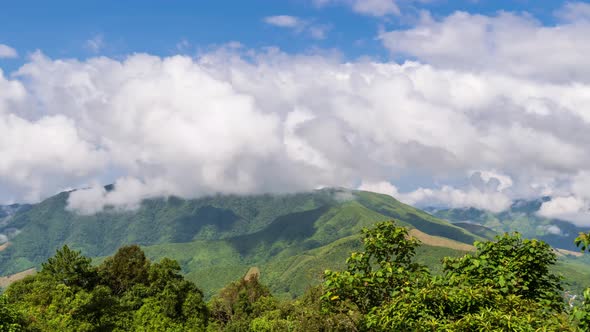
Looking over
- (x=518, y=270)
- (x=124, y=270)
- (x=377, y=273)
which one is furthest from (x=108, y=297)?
A: (x=518, y=270)

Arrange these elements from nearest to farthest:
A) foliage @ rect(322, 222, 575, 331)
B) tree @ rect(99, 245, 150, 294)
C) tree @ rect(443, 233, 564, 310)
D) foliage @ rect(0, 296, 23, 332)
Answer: foliage @ rect(322, 222, 575, 331), tree @ rect(443, 233, 564, 310), foliage @ rect(0, 296, 23, 332), tree @ rect(99, 245, 150, 294)

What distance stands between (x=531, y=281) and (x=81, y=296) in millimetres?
53983

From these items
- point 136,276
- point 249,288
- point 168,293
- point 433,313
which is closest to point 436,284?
point 433,313

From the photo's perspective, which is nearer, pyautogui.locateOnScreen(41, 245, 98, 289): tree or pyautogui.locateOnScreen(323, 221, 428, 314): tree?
pyautogui.locateOnScreen(323, 221, 428, 314): tree

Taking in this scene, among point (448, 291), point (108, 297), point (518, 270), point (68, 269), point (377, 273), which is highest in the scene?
point (518, 270)

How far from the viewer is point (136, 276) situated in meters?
86.2

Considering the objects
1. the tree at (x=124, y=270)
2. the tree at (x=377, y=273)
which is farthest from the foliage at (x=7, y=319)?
the tree at (x=124, y=270)

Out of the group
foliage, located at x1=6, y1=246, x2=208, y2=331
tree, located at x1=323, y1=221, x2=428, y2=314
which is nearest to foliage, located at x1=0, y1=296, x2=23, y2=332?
foliage, located at x1=6, y1=246, x2=208, y2=331

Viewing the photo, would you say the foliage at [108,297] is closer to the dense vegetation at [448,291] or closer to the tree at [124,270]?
the tree at [124,270]

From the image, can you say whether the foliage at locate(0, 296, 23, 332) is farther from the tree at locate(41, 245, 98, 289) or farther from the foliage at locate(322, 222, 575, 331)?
the tree at locate(41, 245, 98, 289)

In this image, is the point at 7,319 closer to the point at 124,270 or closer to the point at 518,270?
the point at 518,270

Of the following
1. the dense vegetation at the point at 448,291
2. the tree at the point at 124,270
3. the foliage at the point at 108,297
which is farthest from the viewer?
the tree at the point at 124,270

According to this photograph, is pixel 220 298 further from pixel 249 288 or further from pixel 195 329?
pixel 195 329

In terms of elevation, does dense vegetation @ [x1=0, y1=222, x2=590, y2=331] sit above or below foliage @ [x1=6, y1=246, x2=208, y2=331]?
above
